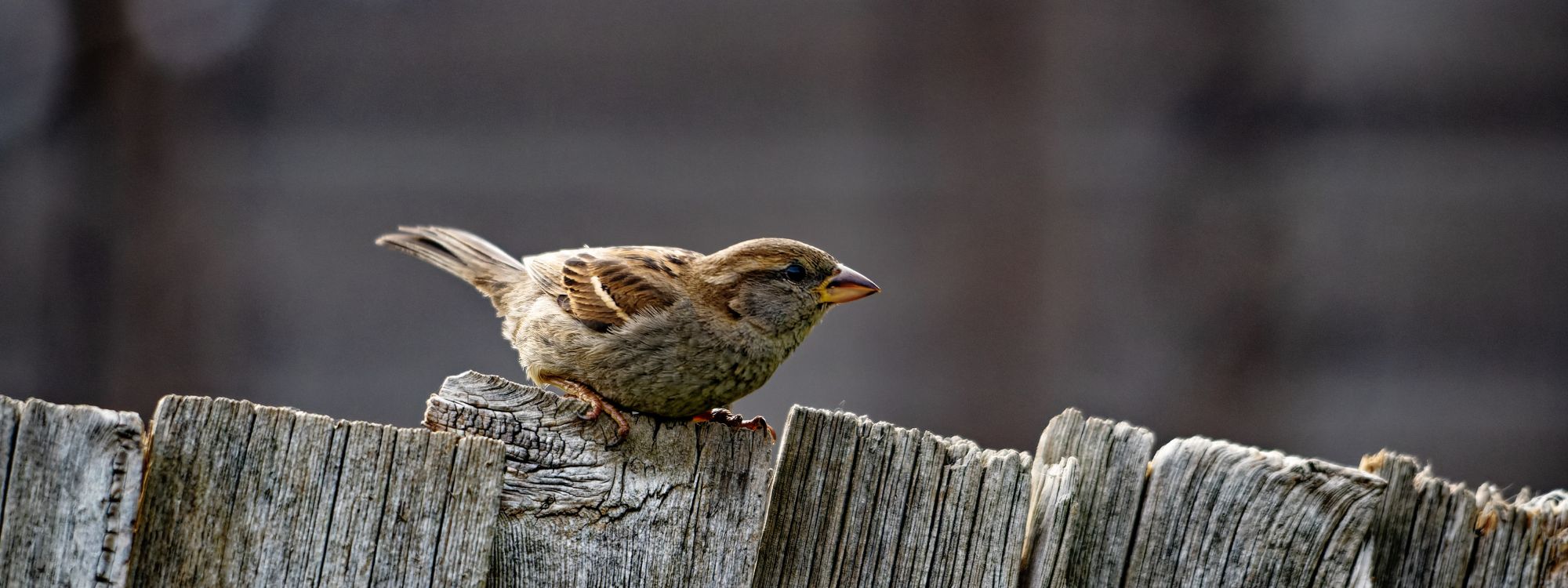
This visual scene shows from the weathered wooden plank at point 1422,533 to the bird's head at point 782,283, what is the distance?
3.83 feet

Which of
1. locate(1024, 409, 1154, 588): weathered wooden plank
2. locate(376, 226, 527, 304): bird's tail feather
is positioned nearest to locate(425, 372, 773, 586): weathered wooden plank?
locate(1024, 409, 1154, 588): weathered wooden plank

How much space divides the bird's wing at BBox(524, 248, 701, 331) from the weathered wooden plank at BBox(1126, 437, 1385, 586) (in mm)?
1247

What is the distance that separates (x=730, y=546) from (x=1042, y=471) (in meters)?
0.50

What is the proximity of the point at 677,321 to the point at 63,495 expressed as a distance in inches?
51.7

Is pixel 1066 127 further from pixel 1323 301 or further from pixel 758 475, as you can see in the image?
pixel 758 475

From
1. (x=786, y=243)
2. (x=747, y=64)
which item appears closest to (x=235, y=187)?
(x=747, y=64)

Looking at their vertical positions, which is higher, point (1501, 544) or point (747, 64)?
point (747, 64)

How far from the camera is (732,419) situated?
231 centimetres

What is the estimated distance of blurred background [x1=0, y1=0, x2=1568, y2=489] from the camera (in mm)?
4609

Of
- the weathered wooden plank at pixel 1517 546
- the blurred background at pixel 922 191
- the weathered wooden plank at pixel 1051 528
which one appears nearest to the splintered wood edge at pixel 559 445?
the weathered wooden plank at pixel 1051 528

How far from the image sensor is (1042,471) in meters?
1.71

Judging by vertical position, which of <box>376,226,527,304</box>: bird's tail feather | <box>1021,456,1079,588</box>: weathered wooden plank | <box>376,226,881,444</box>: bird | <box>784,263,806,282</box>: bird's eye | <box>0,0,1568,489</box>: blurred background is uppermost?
<box>0,0,1568,489</box>: blurred background

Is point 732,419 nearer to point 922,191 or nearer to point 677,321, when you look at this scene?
point 677,321

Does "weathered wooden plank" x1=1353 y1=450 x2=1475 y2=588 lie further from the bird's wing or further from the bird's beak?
the bird's wing
